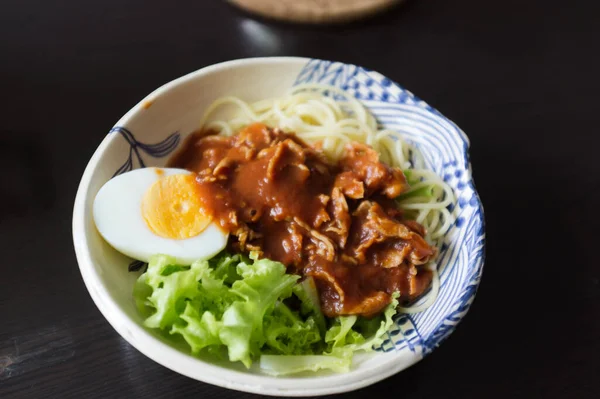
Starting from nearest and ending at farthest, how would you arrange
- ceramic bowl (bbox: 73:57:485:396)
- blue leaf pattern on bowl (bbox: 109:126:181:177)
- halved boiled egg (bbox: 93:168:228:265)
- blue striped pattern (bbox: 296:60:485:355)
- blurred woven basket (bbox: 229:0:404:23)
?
ceramic bowl (bbox: 73:57:485:396) → blue striped pattern (bbox: 296:60:485:355) → halved boiled egg (bbox: 93:168:228:265) → blue leaf pattern on bowl (bbox: 109:126:181:177) → blurred woven basket (bbox: 229:0:404:23)

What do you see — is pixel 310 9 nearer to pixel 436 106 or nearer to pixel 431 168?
pixel 436 106

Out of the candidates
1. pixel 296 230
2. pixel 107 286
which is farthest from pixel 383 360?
pixel 107 286

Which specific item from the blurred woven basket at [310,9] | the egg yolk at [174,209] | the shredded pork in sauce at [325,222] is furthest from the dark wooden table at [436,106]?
the egg yolk at [174,209]

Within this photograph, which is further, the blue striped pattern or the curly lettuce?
the blue striped pattern

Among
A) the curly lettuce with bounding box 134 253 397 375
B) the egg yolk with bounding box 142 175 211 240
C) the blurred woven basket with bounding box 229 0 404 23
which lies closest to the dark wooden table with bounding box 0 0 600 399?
the blurred woven basket with bounding box 229 0 404 23

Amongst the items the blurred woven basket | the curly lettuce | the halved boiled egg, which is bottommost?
the curly lettuce

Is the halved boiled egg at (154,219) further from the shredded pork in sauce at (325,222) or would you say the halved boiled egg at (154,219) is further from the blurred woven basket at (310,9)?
the blurred woven basket at (310,9)

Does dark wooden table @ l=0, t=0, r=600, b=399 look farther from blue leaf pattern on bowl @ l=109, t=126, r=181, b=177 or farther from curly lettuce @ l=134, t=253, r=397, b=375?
blue leaf pattern on bowl @ l=109, t=126, r=181, b=177

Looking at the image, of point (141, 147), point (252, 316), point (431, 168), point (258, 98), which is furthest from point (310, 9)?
point (252, 316)
